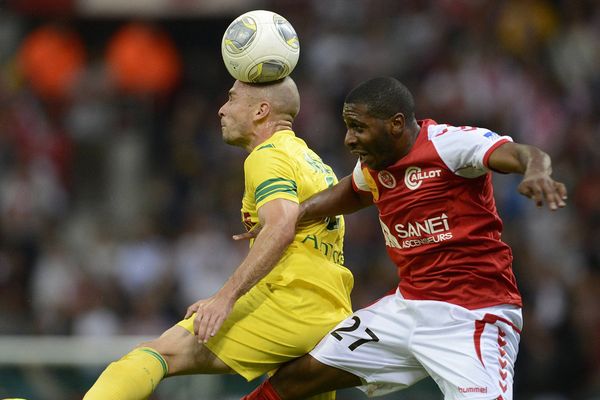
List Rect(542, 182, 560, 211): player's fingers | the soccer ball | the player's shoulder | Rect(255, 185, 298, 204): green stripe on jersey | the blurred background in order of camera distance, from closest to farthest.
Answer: Rect(542, 182, 560, 211): player's fingers, the player's shoulder, Rect(255, 185, 298, 204): green stripe on jersey, the soccer ball, the blurred background

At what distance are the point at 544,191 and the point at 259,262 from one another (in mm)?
1452

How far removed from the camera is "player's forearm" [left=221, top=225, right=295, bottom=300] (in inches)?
202

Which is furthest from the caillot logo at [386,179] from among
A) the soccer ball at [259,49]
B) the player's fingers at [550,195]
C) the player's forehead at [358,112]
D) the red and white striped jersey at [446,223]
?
the player's fingers at [550,195]

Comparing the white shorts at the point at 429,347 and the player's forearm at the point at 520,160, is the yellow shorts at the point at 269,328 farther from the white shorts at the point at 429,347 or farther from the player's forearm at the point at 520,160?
the player's forearm at the point at 520,160

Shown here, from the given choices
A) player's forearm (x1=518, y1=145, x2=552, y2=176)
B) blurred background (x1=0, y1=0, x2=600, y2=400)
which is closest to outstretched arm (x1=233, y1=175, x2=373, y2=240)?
player's forearm (x1=518, y1=145, x2=552, y2=176)

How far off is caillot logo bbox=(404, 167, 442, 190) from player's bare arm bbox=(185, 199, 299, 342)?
568 mm

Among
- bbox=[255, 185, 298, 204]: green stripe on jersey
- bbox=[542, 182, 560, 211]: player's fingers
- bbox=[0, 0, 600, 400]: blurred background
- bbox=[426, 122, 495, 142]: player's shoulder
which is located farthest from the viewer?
bbox=[0, 0, 600, 400]: blurred background

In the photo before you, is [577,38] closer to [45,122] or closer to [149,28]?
[149,28]

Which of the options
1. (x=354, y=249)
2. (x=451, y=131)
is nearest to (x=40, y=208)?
(x=354, y=249)

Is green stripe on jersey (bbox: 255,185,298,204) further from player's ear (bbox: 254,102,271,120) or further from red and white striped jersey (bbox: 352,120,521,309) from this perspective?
player's ear (bbox: 254,102,271,120)

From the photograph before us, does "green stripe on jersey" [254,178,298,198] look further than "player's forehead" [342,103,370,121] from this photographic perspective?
Yes

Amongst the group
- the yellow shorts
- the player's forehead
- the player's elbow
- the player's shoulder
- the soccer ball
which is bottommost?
the yellow shorts

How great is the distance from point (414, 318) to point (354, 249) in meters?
5.27

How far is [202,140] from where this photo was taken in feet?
39.1
